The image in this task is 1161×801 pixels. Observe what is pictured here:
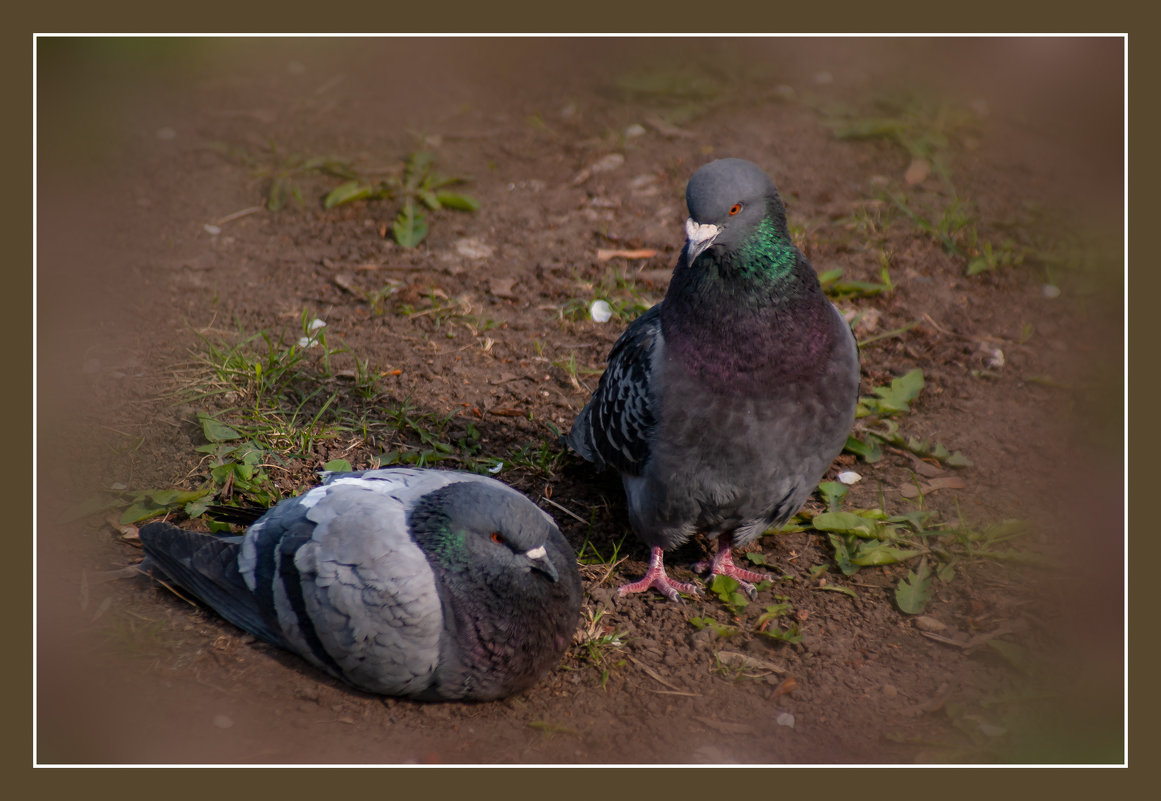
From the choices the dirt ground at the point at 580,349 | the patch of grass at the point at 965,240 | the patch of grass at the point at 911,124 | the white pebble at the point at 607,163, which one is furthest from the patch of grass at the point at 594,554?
the patch of grass at the point at 911,124

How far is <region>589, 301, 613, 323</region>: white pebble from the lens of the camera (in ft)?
20.8

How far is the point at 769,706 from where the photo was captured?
13.5ft

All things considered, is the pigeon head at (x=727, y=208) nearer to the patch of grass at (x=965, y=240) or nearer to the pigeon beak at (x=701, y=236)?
the pigeon beak at (x=701, y=236)

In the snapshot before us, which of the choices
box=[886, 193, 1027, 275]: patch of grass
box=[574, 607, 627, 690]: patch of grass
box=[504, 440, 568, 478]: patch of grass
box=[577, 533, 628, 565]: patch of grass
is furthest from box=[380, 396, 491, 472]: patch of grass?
box=[886, 193, 1027, 275]: patch of grass

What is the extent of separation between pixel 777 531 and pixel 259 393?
2.84 metres

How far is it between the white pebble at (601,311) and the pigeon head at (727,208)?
234 cm

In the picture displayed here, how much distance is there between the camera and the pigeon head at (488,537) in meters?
3.86

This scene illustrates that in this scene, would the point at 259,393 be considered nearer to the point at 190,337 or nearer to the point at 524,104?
the point at 190,337

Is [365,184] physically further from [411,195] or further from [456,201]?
[456,201]

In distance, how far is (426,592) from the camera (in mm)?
3861

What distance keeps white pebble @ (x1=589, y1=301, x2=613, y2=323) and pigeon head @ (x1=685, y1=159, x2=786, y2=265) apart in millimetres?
2337

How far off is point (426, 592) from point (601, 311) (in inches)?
115

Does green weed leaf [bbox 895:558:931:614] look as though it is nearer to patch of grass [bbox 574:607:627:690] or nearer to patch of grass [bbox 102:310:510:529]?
patch of grass [bbox 574:607:627:690]

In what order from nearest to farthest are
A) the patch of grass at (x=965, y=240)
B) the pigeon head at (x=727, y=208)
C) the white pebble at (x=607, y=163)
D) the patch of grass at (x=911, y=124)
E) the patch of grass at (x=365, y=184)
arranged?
the pigeon head at (x=727, y=208)
the patch of grass at (x=965, y=240)
the patch of grass at (x=365, y=184)
the white pebble at (x=607, y=163)
the patch of grass at (x=911, y=124)
